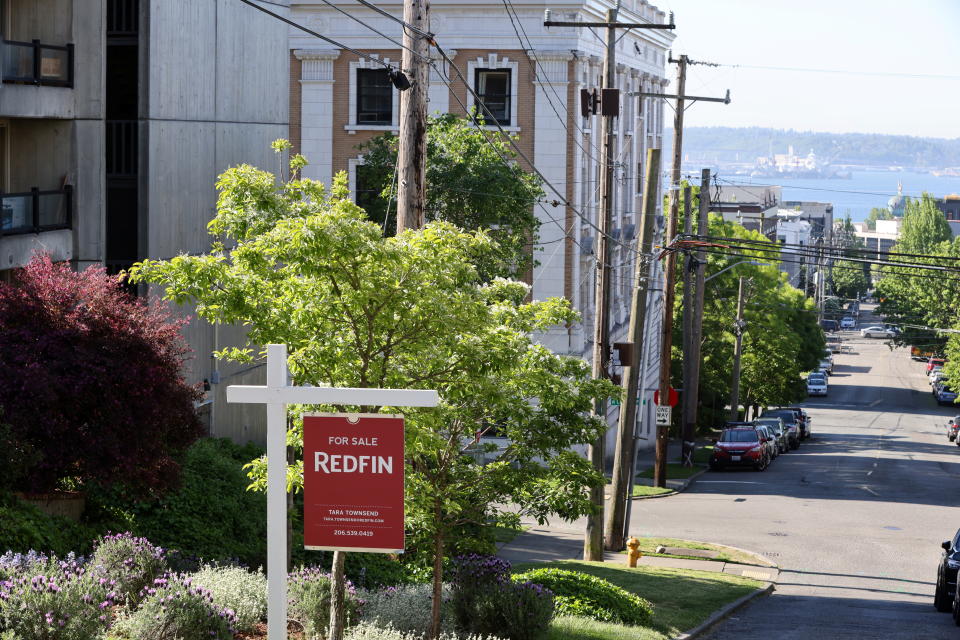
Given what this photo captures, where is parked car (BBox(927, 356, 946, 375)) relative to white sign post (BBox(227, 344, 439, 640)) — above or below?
below

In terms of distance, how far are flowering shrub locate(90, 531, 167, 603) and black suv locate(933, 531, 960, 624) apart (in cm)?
1470

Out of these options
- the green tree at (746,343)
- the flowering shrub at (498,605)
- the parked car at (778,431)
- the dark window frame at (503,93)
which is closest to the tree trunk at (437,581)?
the flowering shrub at (498,605)

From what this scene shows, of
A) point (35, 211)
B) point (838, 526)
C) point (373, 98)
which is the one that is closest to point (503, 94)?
point (373, 98)

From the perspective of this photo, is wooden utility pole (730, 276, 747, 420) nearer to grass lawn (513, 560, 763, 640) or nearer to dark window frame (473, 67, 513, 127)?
dark window frame (473, 67, 513, 127)

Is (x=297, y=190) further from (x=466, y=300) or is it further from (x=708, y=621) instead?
(x=708, y=621)

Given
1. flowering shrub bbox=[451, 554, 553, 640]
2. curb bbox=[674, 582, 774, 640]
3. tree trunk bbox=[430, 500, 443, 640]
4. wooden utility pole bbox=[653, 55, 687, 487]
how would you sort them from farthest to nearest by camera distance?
wooden utility pole bbox=[653, 55, 687, 487]
curb bbox=[674, 582, 774, 640]
flowering shrub bbox=[451, 554, 553, 640]
tree trunk bbox=[430, 500, 443, 640]

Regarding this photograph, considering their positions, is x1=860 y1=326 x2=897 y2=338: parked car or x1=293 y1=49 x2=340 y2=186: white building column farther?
x1=860 y1=326 x2=897 y2=338: parked car

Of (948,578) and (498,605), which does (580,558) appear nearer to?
(948,578)

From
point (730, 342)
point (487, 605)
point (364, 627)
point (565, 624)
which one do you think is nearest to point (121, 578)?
point (364, 627)

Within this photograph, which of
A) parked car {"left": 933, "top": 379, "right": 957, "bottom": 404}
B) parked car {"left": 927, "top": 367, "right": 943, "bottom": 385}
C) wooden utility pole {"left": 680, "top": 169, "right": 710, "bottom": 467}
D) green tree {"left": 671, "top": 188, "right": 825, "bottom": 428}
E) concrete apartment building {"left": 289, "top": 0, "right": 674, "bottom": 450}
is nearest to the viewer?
concrete apartment building {"left": 289, "top": 0, "right": 674, "bottom": 450}

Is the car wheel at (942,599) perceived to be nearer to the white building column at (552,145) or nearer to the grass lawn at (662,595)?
the grass lawn at (662,595)

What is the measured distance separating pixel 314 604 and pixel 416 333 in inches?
142

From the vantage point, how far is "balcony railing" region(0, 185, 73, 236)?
70.8 feet

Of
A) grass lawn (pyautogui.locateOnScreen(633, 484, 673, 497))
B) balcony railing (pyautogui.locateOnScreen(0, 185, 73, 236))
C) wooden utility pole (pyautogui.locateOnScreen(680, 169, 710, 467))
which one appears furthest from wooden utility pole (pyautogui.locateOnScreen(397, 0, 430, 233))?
wooden utility pole (pyautogui.locateOnScreen(680, 169, 710, 467))
